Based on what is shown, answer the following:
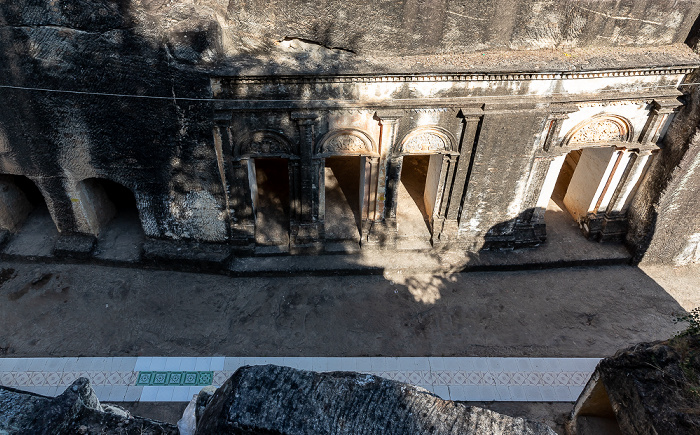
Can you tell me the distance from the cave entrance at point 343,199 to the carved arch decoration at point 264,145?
162 cm

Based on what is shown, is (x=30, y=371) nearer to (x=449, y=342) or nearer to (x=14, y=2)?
(x=14, y=2)

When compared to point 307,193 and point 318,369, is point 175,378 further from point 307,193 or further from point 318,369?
point 307,193

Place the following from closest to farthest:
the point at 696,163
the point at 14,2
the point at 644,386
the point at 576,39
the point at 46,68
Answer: the point at 644,386 → the point at 14,2 → the point at 46,68 → the point at 576,39 → the point at 696,163

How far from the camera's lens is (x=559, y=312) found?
9.65 meters

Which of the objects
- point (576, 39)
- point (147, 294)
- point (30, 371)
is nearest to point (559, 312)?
point (576, 39)

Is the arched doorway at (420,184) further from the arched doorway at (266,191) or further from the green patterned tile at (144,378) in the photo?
the green patterned tile at (144,378)

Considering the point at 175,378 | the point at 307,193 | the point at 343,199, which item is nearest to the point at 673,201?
the point at 343,199

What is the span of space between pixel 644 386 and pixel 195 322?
727 cm

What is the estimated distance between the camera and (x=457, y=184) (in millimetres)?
9688

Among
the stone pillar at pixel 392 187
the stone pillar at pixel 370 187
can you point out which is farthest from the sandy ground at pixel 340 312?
the stone pillar at pixel 370 187

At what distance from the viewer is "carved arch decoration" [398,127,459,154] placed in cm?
900

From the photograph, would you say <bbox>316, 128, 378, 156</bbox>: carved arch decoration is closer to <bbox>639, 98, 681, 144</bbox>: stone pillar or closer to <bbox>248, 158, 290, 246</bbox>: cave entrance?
<bbox>248, 158, 290, 246</bbox>: cave entrance

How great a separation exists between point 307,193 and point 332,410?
5.54 meters

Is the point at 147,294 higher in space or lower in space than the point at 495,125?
lower
